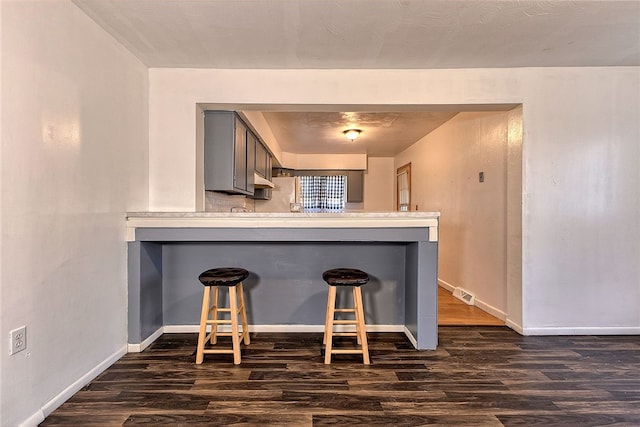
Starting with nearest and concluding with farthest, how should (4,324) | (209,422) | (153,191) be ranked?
(4,324), (209,422), (153,191)

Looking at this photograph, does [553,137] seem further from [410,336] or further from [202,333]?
[202,333]

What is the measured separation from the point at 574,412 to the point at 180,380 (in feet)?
7.12

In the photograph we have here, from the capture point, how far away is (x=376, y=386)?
194 cm

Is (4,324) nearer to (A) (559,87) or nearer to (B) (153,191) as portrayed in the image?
(B) (153,191)

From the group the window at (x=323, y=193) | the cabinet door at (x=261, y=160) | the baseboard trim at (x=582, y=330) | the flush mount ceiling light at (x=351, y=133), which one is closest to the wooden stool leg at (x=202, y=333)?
the cabinet door at (x=261, y=160)

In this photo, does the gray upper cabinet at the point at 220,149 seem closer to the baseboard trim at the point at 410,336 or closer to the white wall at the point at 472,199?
the baseboard trim at the point at 410,336

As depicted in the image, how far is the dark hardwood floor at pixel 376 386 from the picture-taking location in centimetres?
166

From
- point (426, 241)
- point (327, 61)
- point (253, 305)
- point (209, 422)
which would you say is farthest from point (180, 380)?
point (327, 61)

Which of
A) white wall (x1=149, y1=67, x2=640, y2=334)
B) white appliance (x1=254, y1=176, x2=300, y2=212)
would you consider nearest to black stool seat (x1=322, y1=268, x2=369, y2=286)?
white wall (x1=149, y1=67, x2=640, y2=334)

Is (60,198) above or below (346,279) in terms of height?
above

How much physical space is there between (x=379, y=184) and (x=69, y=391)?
6.18m

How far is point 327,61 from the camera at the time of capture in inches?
101

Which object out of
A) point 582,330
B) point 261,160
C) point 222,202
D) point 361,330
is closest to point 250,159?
point 222,202

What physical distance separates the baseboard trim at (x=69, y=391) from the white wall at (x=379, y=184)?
5.56m
